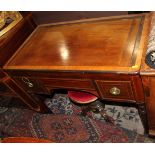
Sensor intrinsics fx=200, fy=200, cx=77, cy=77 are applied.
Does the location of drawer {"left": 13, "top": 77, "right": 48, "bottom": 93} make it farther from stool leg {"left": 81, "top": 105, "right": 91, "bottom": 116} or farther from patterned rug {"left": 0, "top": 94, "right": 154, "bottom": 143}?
stool leg {"left": 81, "top": 105, "right": 91, "bottom": 116}

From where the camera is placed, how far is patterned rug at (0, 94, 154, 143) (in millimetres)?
2002

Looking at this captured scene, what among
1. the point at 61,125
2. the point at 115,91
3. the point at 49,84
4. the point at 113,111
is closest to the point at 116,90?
the point at 115,91

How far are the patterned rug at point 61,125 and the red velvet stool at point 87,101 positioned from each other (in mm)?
78

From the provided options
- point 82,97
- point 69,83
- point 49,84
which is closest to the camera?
point 69,83

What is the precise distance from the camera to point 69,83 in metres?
1.65

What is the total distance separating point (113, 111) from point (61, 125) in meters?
0.60

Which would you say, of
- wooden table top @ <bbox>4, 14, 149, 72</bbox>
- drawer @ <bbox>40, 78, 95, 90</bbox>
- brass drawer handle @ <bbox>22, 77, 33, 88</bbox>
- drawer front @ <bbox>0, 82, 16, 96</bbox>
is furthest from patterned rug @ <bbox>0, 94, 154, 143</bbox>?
wooden table top @ <bbox>4, 14, 149, 72</bbox>

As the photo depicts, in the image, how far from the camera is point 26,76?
69.9 inches

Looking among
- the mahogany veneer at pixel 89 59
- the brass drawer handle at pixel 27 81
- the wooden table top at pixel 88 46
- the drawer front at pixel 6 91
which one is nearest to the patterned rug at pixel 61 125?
the drawer front at pixel 6 91

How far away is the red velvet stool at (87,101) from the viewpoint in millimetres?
1853

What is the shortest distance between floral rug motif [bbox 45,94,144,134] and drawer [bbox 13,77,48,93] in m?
0.60

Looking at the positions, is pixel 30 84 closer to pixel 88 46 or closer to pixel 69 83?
pixel 69 83

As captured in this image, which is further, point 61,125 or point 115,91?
point 61,125

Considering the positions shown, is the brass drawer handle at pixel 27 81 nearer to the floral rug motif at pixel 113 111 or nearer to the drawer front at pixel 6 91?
the drawer front at pixel 6 91
